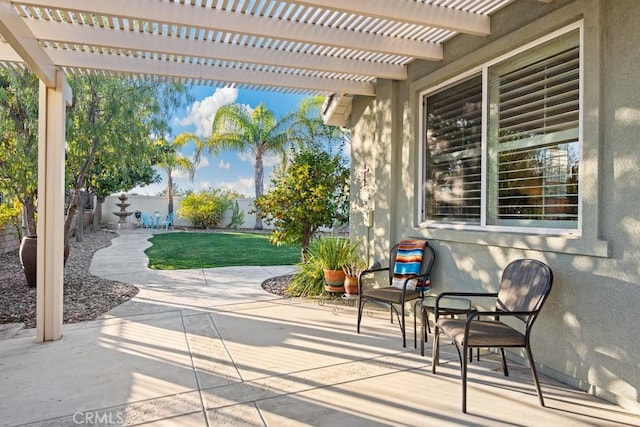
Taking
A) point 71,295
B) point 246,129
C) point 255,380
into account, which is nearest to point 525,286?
point 255,380

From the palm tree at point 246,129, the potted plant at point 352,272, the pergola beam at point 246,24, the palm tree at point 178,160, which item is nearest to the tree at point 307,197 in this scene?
the potted plant at point 352,272

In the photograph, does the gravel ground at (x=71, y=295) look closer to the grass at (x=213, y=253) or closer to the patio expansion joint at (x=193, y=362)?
the patio expansion joint at (x=193, y=362)

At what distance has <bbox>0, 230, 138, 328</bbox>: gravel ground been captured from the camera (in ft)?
16.8

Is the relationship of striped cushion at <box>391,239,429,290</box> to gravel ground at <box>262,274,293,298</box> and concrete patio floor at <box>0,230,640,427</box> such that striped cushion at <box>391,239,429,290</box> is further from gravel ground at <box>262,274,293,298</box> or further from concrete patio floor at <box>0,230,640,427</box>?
gravel ground at <box>262,274,293,298</box>

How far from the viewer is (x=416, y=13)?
141 inches

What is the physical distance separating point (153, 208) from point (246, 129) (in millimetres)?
6793

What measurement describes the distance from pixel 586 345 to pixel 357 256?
3649 mm

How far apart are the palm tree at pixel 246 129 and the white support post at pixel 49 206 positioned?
1407cm

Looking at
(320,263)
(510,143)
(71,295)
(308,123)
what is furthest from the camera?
(308,123)

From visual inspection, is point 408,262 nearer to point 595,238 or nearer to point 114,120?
point 595,238

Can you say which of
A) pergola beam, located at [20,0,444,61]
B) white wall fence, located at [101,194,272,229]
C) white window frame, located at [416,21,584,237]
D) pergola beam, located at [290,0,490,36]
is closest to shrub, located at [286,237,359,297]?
white window frame, located at [416,21,584,237]

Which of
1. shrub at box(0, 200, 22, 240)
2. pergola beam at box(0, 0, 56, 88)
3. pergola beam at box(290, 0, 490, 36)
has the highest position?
pergola beam at box(290, 0, 490, 36)

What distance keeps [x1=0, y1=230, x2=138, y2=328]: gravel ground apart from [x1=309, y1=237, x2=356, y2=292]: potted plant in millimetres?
3032

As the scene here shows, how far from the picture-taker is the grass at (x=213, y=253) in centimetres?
959
